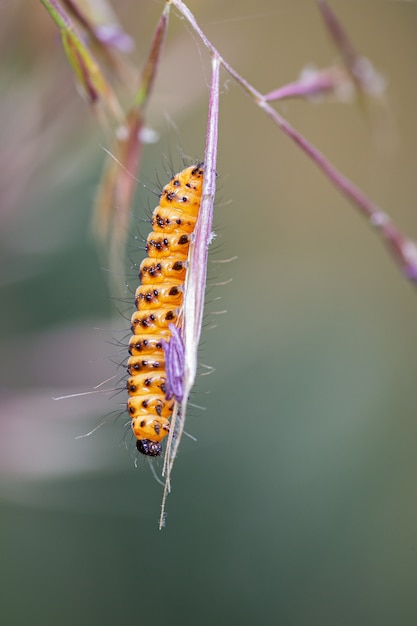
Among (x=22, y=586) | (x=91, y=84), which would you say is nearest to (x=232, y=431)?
(x=22, y=586)

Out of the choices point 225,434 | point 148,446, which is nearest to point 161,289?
point 148,446

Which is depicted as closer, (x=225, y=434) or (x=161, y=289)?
(x=161, y=289)

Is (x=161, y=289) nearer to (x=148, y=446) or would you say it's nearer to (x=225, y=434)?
(x=148, y=446)

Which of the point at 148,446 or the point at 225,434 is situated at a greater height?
the point at 225,434

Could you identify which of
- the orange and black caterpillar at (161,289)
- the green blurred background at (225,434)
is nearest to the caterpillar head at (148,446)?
the orange and black caterpillar at (161,289)

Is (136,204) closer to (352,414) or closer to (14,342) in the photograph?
(14,342)

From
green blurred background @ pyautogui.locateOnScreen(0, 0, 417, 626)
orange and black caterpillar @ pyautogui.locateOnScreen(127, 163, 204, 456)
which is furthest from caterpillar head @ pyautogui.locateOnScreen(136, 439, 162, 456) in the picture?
green blurred background @ pyautogui.locateOnScreen(0, 0, 417, 626)
